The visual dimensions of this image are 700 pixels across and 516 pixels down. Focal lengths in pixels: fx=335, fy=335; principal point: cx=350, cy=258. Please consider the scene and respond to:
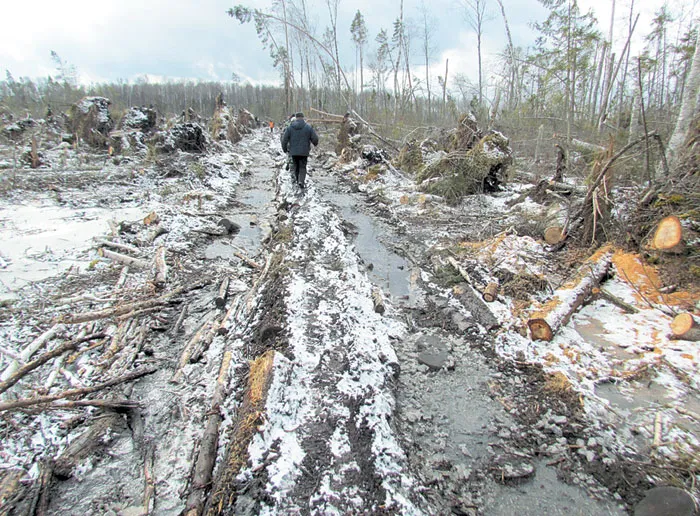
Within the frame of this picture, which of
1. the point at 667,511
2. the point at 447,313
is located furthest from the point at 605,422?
the point at 447,313

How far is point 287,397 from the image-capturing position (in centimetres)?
279

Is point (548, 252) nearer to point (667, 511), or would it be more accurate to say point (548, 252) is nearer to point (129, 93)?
point (667, 511)

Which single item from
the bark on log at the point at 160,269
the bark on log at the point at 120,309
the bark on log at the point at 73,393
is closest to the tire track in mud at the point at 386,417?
the bark on log at the point at 73,393

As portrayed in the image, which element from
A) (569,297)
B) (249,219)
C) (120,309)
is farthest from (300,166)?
(569,297)

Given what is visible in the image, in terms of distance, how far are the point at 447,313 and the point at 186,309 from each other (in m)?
3.52

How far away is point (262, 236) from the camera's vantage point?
7.43 m

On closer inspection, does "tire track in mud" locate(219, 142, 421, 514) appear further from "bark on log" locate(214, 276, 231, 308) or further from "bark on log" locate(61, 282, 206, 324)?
"bark on log" locate(61, 282, 206, 324)

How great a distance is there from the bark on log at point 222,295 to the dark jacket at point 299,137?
478cm

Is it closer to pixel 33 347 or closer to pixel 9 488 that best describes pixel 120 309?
pixel 33 347

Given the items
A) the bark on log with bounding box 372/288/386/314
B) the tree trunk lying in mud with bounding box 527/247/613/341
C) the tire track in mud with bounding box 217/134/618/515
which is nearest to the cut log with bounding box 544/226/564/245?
the tree trunk lying in mud with bounding box 527/247/613/341

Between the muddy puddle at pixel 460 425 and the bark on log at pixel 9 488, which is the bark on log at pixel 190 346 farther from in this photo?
the muddy puddle at pixel 460 425

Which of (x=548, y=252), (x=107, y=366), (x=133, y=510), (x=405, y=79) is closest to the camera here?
(x=133, y=510)

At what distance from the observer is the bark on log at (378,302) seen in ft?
14.7

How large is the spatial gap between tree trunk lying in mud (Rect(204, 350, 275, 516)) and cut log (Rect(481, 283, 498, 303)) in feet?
9.76
